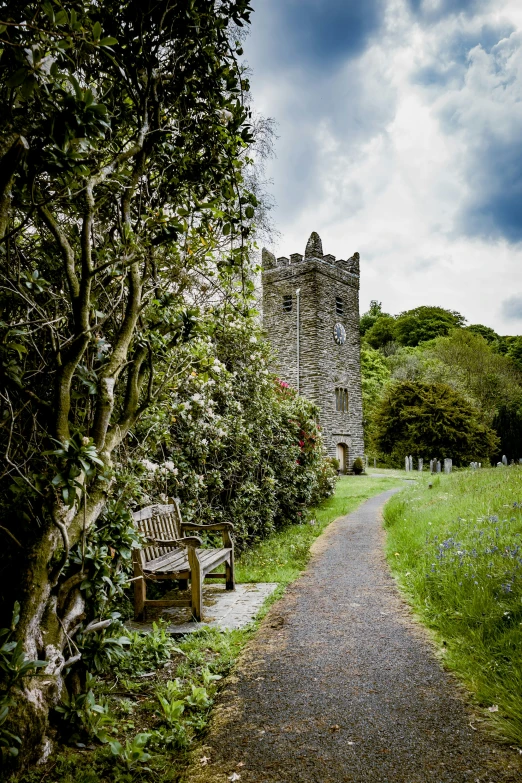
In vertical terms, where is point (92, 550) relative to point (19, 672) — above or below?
above

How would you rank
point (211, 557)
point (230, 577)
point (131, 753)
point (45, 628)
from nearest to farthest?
point (131, 753)
point (45, 628)
point (211, 557)
point (230, 577)

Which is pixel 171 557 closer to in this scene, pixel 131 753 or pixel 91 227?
pixel 131 753

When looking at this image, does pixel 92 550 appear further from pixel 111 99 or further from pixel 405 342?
pixel 405 342

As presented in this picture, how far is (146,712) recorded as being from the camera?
2.88m

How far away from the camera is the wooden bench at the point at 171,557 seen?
4.41 meters

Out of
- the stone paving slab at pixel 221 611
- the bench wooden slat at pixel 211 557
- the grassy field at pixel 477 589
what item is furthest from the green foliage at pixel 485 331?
the bench wooden slat at pixel 211 557

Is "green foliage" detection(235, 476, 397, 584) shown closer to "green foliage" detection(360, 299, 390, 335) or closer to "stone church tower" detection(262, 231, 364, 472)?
"stone church tower" detection(262, 231, 364, 472)

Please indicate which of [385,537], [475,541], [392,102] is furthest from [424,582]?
[392,102]

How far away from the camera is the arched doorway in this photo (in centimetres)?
2884

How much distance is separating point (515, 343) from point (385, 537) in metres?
51.1

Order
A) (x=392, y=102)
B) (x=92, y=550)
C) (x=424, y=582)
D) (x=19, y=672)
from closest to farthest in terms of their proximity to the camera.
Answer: (x=19, y=672)
(x=92, y=550)
(x=424, y=582)
(x=392, y=102)

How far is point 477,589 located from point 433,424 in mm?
25968

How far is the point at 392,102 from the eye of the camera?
7043 millimetres

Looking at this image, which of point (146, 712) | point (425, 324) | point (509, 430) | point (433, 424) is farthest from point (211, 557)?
point (425, 324)
